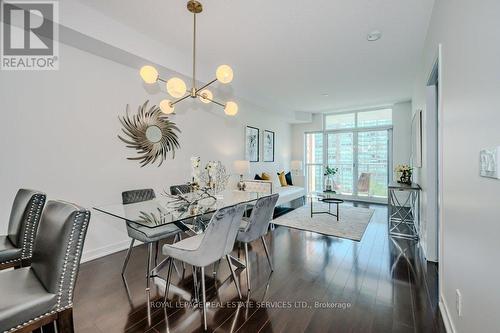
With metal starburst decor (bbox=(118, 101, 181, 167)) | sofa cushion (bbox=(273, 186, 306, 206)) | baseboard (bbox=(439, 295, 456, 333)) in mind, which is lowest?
→ baseboard (bbox=(439, 295, 456, 333))

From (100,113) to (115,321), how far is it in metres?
2.41

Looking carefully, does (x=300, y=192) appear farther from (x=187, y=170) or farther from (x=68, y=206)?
(x=68, y=206)

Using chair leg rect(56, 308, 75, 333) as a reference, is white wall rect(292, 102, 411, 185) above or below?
above

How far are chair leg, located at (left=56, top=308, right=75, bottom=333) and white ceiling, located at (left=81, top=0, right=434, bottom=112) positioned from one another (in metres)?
2.70

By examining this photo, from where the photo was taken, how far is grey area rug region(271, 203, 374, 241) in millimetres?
3915

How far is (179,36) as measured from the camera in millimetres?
3045

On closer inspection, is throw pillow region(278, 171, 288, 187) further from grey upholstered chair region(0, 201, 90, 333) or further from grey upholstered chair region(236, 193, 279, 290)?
grey upholstered chair region(0, 201, 90, 333)

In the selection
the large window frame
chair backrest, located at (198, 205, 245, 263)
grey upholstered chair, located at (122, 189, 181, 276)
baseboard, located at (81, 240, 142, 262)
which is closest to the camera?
chair backrest, located at (198, 205, 245, 263)

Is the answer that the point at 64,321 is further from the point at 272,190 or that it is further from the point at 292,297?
the point at 272,190

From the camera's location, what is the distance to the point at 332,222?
4488 mm

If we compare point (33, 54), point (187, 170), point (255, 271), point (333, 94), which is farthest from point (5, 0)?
point (333, 94)

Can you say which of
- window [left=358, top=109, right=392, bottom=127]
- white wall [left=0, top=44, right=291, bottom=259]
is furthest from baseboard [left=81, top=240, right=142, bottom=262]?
window [left=358, top=109, right=392, bottom=127]

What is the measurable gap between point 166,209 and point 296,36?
2646mm

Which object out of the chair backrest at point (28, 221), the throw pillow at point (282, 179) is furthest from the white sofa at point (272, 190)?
the chair backrest at point (28, 221)
